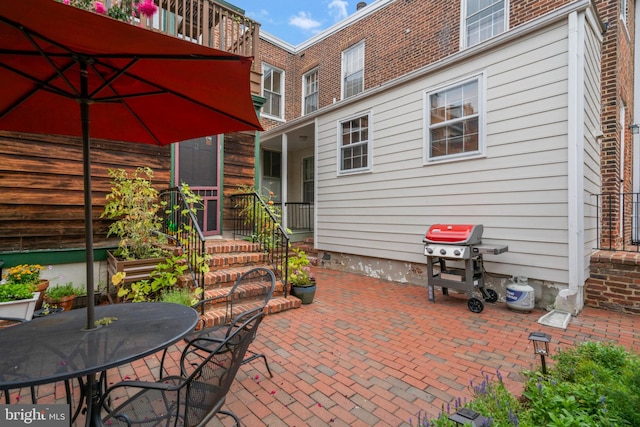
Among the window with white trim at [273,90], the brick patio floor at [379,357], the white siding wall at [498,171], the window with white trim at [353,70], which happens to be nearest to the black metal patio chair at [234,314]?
the brick patio floor at [379,357]

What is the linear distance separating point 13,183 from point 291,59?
31.0ft

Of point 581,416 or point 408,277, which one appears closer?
point 581,416

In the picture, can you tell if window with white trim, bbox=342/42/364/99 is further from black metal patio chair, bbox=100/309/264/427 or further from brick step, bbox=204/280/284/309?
black metal patio chair, bbox=100/309/264/427

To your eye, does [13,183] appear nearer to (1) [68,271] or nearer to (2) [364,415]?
(1) [68,271]

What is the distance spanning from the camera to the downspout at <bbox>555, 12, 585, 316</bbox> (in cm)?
389

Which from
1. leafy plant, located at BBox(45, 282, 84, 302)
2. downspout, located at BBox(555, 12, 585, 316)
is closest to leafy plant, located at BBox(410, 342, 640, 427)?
downspout, located at BBox(555, 12, 585, 316)

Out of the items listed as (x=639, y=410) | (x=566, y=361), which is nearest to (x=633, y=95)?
(x=566, y=361)

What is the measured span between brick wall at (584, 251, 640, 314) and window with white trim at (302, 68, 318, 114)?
874cm

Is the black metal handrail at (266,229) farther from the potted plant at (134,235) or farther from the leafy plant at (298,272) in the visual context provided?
the potted plant at (134,235)

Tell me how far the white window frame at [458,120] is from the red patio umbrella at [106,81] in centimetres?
390

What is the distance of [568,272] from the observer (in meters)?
3.97

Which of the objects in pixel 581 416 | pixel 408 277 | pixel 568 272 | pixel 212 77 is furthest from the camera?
pixel 408 277

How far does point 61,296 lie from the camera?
12.9 ft

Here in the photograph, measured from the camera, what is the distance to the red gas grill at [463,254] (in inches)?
169
